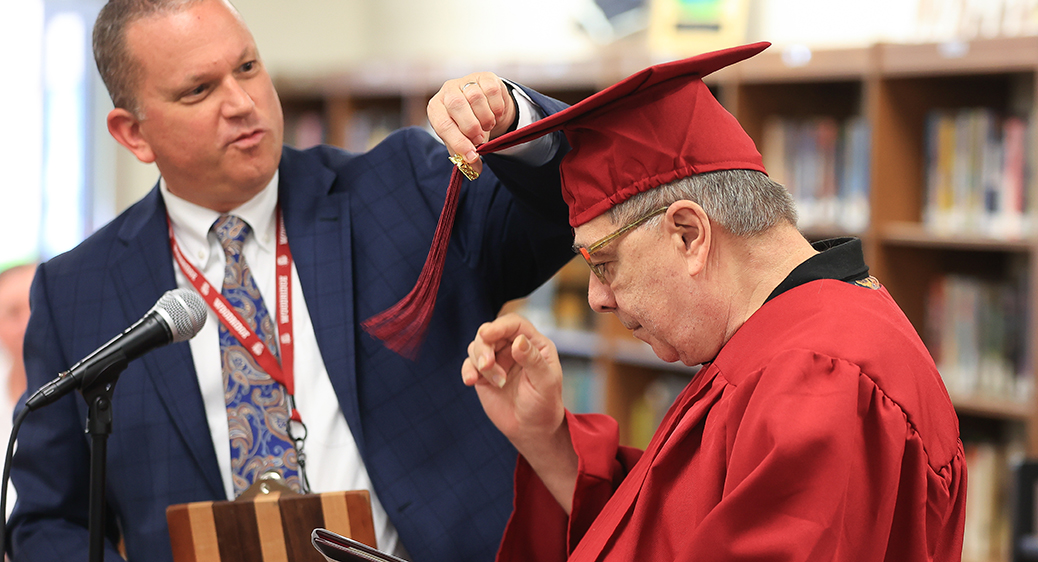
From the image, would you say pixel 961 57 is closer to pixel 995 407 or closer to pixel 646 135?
pixel 995 407

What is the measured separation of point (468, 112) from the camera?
122cm

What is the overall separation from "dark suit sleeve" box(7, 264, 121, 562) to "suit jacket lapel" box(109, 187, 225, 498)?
0.45ft

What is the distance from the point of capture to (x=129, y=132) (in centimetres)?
164

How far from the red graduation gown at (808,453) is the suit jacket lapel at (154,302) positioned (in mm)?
712

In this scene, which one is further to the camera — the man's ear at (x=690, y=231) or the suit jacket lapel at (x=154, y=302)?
the suit jacket lapel at (x=154, y=302)

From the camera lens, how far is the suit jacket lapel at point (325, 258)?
5.04 feet

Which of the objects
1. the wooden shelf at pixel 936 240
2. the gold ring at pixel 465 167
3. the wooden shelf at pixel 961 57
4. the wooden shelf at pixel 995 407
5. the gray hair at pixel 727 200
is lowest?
the wooden shelf at pixel 995 407

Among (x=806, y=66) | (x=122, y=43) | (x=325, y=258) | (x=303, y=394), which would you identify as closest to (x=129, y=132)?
(x=122, y=43)

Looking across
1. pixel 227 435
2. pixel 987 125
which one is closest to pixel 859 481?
pixel 227 435

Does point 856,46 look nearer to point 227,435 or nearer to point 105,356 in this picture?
point 227,435

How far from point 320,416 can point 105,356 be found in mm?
423

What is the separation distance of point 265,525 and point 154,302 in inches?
18.0

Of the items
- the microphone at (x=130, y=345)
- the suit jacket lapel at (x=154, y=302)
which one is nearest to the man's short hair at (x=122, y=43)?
the suit jacket lapel at (x=154, y=302)

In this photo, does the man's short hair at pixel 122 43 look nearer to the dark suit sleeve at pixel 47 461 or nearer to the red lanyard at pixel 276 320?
the red lanyard at pixel 276 320
